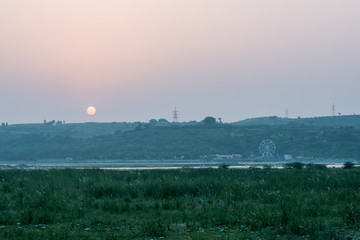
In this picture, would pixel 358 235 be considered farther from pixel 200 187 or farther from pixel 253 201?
pixel 200 187

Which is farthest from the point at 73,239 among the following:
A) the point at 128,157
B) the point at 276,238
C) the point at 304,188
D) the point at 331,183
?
the point at 128,157

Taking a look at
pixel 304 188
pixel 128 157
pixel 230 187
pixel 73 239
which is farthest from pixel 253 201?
pixel 128 157

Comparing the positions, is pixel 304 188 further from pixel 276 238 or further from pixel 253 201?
pixel 276 238

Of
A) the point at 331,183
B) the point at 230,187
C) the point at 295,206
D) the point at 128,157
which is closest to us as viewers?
the point at 295,206

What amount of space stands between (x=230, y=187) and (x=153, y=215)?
8484mm

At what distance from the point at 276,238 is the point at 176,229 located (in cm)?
336

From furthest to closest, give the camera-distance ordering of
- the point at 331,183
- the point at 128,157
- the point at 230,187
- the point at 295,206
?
the point at 128,157 < the point at 331,183 < the point at 230,187 < the point at 295,206

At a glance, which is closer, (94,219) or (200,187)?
(94,219)

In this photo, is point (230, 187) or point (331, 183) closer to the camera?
point (230, 187)

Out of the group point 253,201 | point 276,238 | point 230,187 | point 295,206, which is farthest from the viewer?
point 230,187

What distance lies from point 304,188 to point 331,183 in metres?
2.52

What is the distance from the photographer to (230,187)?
26594mm

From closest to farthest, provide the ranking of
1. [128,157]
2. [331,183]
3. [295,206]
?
1. [295,206]
2. [331,183]
3. [128,157]

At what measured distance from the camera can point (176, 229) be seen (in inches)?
643
